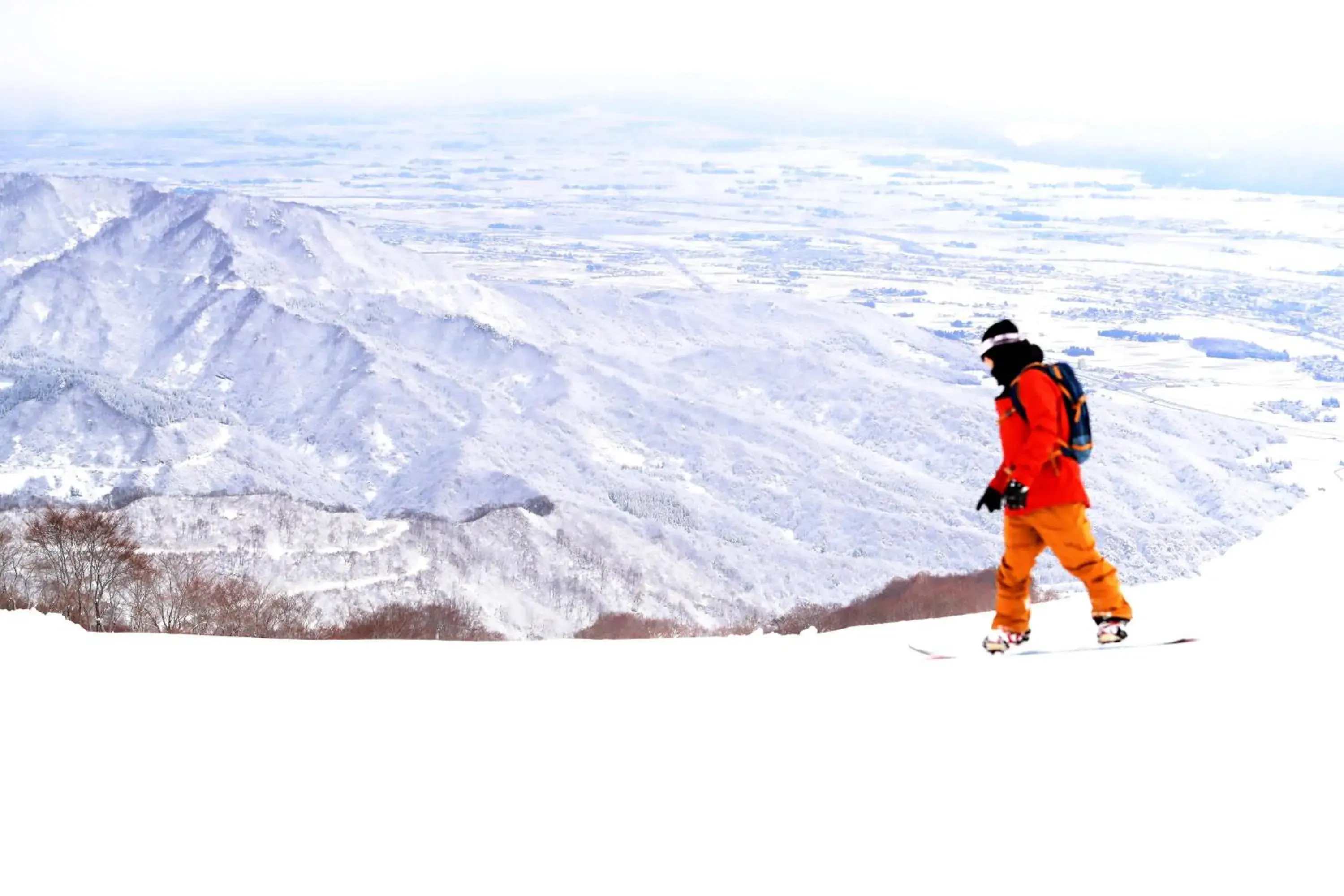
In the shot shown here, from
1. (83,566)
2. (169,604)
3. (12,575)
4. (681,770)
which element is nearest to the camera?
(681,770)

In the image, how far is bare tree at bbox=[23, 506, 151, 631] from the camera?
27.3m

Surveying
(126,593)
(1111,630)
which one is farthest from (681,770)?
(126,593)

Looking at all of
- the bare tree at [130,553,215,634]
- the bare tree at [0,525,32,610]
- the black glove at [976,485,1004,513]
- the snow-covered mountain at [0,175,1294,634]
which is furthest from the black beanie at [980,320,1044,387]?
the snow-covered mountain at [0,175,1294,634]

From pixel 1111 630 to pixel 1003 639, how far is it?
0.55 m

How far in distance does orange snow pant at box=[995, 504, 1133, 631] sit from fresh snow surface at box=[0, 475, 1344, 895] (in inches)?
10.3

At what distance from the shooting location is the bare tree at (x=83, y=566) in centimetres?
2731

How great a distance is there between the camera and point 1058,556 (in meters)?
6.07

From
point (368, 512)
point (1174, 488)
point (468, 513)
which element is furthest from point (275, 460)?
point (1174, 488)

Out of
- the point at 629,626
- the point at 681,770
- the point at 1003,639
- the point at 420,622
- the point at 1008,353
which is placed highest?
the point at 1008,353

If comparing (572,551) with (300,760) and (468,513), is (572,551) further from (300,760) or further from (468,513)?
(300,760)

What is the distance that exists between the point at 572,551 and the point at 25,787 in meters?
72.4

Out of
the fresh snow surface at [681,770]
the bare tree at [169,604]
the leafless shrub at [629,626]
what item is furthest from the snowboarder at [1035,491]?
the leafless shrub at [629,626]

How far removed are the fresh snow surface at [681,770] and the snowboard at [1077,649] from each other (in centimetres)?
10

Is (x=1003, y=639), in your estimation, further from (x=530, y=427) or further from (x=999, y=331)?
(x=530, y=427)
